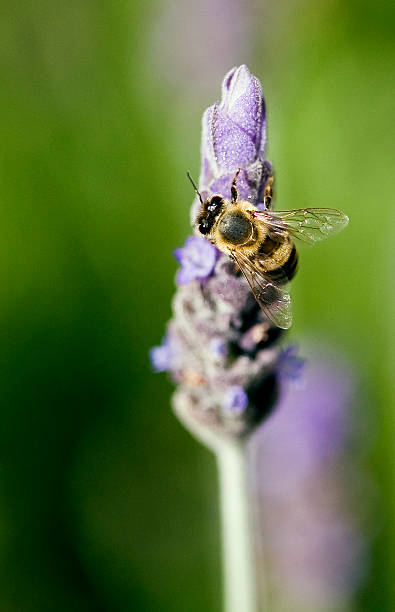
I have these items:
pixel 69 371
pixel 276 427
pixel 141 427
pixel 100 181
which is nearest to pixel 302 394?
pixel 276 427

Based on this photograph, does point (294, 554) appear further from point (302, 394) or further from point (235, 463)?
point (235, 463)

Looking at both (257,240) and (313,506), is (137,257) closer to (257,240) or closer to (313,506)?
(313,506)

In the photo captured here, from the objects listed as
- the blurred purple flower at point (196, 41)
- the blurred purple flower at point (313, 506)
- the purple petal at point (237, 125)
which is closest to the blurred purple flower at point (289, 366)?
the purple petal at point (237, 125)

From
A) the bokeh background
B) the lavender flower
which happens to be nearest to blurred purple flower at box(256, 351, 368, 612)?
the bokeh background

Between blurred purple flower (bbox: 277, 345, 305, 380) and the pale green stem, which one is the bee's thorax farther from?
the pale green stem

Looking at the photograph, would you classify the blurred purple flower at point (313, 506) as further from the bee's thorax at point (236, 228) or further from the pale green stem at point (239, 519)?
the bee's thorax at point (236, 228)

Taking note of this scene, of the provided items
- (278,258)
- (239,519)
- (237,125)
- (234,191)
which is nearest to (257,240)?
(278,258)
